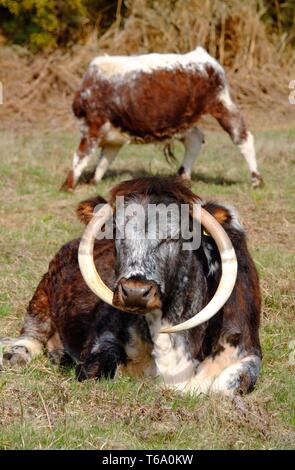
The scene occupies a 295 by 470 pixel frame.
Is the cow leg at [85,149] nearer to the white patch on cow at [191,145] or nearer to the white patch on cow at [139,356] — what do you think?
the white patch on cow at [191,145]

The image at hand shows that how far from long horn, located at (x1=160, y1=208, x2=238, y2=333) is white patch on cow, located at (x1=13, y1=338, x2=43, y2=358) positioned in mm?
1558

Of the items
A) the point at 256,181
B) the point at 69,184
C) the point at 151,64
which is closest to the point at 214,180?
the point at 256,181

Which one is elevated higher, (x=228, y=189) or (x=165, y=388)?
(x=165, y=388)

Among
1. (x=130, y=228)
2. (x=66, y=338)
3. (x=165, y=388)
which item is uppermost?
(x=130, y=228)

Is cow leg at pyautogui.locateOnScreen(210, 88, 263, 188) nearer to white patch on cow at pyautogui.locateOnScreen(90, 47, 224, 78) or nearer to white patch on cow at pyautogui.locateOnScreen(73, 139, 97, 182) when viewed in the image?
white patch on cow at pyautogui.locateOnScreen(90, 47, 224, 78)

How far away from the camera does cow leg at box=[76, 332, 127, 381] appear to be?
18.0ft

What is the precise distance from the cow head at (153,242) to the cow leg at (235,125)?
7.49 metres

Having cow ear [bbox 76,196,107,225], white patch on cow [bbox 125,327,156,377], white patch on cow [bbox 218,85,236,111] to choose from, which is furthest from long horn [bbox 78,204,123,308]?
white patch on cow [bbox 218,85,236,111]

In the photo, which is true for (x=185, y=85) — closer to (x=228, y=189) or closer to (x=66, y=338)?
(x=228, y=189)

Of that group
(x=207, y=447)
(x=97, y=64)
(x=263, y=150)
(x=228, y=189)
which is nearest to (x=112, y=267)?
(x=207, y=447)

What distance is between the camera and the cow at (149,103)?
12.7 m

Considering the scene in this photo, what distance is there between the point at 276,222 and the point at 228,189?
2048 millimetres

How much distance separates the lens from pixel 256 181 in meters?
12.7

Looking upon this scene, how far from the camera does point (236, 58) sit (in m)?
21.0
